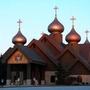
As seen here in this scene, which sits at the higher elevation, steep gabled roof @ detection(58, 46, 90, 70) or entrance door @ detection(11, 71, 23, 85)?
steep gabled roof @ detection(58, 46, 90, 70)

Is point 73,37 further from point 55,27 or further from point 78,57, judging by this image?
point 78,57

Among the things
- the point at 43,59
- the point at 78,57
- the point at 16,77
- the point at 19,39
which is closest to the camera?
the point at 78,57

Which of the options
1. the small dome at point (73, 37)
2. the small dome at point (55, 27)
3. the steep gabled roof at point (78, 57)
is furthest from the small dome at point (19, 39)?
the steep gabled roof at point (78, 57)

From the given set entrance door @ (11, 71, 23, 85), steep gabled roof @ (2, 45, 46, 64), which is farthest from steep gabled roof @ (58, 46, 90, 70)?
entrance door @ (11, 71, 23, 85)

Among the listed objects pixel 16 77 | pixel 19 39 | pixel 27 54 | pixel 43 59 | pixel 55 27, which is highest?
pixel 55 27

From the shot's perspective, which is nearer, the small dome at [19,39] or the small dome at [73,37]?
the small dome at [73,37]

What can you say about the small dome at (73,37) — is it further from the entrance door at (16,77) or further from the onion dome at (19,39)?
the entrance door at (16,77)

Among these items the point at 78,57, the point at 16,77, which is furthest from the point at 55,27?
the point at 16,77

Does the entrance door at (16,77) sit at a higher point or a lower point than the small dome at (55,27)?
lower

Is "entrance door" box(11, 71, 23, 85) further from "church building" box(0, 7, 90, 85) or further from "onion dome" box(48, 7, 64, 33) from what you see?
"onion dome" box(48, 7, 64, 33)

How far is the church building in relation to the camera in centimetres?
4462

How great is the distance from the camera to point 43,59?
154 feet

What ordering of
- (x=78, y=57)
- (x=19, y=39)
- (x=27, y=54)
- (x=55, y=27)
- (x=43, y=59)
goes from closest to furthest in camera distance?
(x=27, y=54) < (x=78, y=57) < (x=43, y=59) < (x=19, y=39) < (x=55, y=27)

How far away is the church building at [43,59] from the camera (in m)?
44.6
